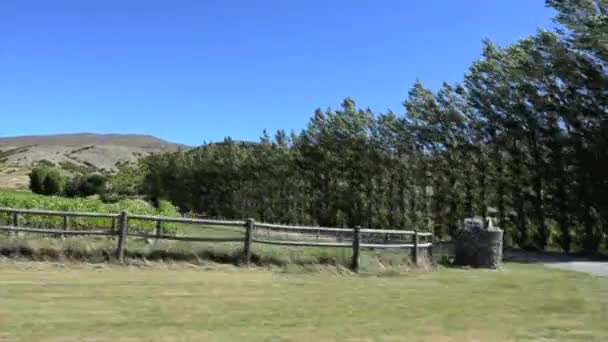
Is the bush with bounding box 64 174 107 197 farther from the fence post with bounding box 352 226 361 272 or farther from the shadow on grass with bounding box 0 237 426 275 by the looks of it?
the fence post with bounding box 352 226 361 272

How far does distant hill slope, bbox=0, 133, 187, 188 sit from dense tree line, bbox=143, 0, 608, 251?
32.2 m

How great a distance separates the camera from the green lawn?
26.3 feet

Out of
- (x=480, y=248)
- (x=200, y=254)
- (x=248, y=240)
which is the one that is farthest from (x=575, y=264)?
(x=200, y=254)

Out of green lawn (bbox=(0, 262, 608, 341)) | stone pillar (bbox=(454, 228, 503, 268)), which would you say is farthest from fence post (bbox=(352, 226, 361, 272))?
stone pillar (bbox=(454, 228, 503, 268))

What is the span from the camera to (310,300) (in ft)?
35.5

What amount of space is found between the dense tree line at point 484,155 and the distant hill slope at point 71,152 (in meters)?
32.2

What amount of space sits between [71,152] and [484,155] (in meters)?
98.2

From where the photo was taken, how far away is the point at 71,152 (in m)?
119

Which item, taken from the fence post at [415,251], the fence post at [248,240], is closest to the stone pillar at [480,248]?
the fence post at [415,251]

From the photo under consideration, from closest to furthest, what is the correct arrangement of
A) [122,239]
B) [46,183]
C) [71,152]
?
Answer: [122,239] → [46,183] → [71,152]

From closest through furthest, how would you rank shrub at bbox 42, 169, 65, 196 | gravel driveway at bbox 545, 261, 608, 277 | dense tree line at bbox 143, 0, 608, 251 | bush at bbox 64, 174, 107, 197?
1. gravel driveway at bbox 545, 261, 608, 277
2. dense tree line at bbox 143, 0, 608, 251
3. shrub at bbox 42, 169, 65, 196
4. bush at bbox 64, 174, 107, 197

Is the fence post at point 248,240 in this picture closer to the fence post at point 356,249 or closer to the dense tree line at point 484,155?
the fence post at point 356,249

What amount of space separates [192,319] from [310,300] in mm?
2696

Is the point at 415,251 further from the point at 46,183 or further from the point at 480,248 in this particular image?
the point at 46,183
